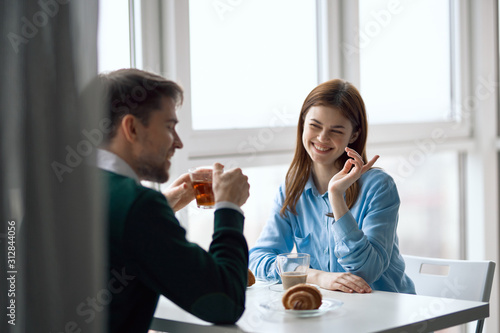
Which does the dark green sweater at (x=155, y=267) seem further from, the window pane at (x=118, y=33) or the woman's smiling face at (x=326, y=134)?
the window pane at (x=118, y=33)

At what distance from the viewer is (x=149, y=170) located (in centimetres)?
145

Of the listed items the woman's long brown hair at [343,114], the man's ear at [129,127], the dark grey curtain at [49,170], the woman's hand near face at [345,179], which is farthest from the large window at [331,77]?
the dark grey curtain at [49,170]

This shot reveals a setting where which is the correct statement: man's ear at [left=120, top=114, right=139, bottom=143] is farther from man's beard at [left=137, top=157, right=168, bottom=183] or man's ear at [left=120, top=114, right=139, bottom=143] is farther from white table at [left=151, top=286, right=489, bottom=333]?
white table at [left=151, top=286, right=489, bottom=333]

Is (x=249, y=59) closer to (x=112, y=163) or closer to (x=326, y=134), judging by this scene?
(x=326, y=134)

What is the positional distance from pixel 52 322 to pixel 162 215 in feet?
0.95

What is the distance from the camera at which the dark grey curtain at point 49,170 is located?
3.83 feet

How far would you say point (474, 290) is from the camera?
6.66ft

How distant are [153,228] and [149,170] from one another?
196 millimetres

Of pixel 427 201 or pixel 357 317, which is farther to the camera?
pixel 427 201

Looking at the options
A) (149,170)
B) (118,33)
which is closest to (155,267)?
(149,170)

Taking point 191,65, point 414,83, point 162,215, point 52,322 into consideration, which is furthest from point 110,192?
point 414,83

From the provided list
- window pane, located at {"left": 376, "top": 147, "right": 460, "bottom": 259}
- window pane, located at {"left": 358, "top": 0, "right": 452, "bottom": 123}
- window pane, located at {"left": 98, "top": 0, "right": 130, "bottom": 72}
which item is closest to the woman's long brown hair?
window pane, located at {"left": 98, "top": 0, "right": 130, "bottom": 72}

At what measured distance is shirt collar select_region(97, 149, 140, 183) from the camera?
4.57 ft

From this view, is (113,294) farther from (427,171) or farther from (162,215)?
(427,171)
